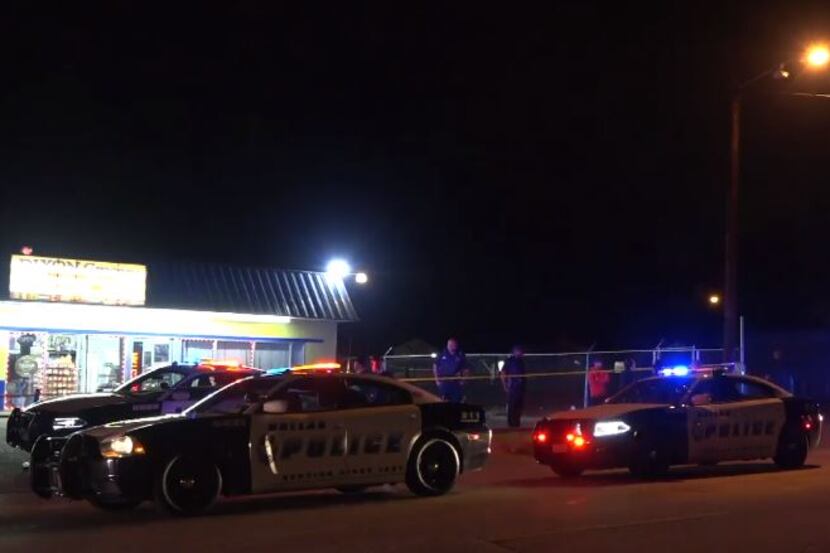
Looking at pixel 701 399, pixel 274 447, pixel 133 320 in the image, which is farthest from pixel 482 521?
pixel 133 320

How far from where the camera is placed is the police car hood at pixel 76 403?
532 inches

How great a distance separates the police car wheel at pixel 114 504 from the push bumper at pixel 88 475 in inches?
3.5

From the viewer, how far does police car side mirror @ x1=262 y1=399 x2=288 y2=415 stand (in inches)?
401

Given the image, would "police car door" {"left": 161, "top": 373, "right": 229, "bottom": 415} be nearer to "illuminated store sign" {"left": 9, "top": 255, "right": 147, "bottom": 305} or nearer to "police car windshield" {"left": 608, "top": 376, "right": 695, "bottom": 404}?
"police car windshield" {"left": 608, "top": 376, "right": 695, "bottom": 404}

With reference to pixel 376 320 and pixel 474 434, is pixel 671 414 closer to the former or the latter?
pixel 474 434

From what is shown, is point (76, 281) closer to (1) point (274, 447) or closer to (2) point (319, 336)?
(2) point (319, 336)

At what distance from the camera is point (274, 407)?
10188mm

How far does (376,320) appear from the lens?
7081cm

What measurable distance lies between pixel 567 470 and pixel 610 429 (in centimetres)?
86

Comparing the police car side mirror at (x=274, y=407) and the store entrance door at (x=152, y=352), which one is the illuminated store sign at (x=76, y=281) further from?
the police car side mirror at (x=274, y=407)

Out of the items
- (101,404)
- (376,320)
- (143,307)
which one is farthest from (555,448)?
(376,320)

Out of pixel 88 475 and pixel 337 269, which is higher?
pixel 337 269

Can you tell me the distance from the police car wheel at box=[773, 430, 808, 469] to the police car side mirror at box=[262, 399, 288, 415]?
7363mm

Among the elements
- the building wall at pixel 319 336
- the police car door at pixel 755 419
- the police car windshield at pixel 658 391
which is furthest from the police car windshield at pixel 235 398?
the building wall at pixel 319 336
